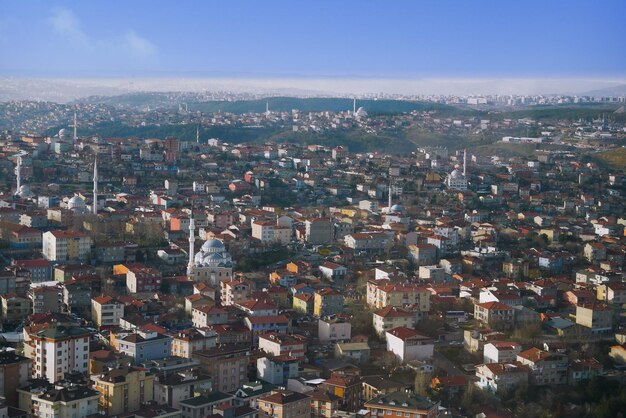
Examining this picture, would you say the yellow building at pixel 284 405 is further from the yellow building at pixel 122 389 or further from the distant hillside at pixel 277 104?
the distant hillside at pixel 277 104

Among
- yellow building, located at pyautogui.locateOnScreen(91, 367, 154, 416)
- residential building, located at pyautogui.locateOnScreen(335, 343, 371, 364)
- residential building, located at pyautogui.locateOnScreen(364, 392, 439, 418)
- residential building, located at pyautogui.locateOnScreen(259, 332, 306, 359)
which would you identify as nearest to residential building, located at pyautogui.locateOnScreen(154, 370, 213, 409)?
yellow building, located at pyautogui.locateOnScreen(91, 367, 154, 416)

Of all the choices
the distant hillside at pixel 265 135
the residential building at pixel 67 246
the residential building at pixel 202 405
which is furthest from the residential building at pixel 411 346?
the distant hillside at pixel 265 135

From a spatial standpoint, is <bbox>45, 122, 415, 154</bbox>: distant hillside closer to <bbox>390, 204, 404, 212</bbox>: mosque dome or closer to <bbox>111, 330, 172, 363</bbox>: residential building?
<bbox>390, 204, 404, 212</bbox>: mosque dome

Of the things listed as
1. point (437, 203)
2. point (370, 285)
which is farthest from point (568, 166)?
point (370, 285)

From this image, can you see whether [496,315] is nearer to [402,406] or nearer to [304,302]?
[304,302]

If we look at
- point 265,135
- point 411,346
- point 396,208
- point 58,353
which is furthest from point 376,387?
point 265,135

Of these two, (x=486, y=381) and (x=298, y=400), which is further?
(x=486, y=381)

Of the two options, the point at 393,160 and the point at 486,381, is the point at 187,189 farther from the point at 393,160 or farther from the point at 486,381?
the point at 486,381
